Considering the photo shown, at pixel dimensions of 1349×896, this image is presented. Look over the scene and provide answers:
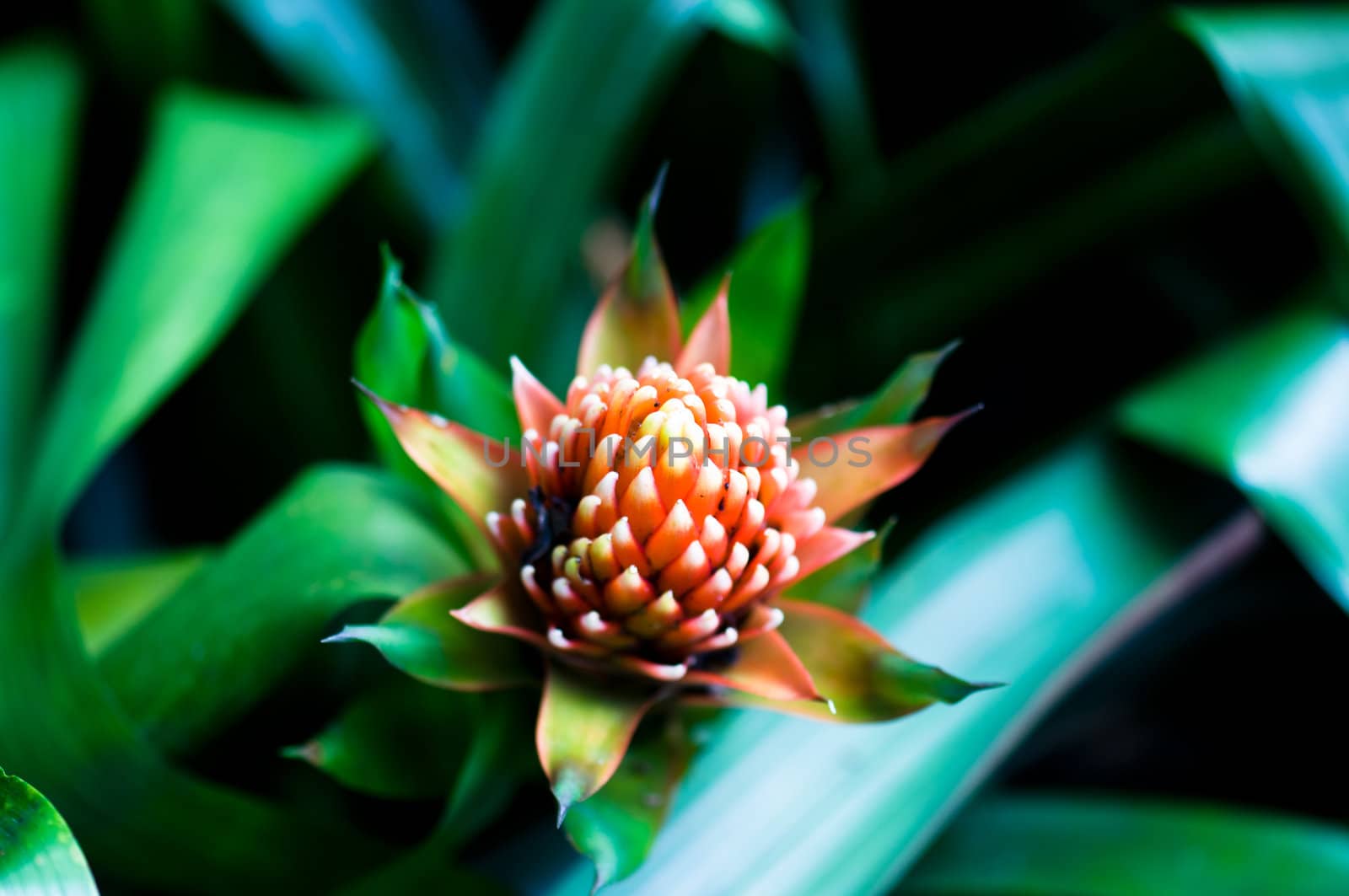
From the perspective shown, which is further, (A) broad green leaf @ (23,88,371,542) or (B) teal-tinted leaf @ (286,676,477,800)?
(A) broad green leaf @ (23,88,371,542)

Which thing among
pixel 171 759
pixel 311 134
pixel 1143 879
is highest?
pixel 311 134

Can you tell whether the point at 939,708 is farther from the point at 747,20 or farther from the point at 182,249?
the point at 182,249

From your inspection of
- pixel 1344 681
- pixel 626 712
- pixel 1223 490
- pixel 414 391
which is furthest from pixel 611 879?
pixel 1344 681

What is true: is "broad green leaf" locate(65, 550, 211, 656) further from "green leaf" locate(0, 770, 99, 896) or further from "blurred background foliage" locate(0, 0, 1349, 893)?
"green leaf" locate(0, 770, 99, 896)

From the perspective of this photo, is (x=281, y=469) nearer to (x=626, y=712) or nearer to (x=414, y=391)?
(x=414, y=391)

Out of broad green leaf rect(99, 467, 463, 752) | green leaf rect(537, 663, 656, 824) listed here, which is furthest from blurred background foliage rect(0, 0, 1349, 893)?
green leaf rect(537, 663, 656, 824)

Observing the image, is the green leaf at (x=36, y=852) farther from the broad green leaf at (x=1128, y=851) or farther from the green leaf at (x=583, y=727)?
the broad green leaf at (x=1128, y=851)
